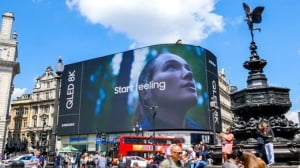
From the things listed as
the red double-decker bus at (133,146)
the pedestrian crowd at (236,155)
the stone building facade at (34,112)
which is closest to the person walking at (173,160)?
the pedestrian crowd at (236,155)

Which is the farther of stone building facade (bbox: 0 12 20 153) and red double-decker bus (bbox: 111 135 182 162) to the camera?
stone building facade (bbox: 0 12 20 153)

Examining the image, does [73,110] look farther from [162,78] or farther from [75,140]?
[162,78]

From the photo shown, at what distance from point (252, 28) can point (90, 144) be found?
1928 inches

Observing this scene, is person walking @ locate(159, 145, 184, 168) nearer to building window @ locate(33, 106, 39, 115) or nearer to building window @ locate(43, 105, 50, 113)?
building window @ locate(43, 105, 50, 113)

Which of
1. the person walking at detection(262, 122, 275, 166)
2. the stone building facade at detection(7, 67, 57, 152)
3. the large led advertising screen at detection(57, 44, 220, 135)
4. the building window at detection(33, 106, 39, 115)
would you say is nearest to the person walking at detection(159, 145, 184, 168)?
the person walking at detection(262, 122, 275, 166)

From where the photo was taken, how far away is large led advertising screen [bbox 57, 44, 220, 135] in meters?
49.6

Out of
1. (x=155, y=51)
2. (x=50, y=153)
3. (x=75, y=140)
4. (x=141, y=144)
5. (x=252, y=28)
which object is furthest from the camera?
(x=75, y=140)

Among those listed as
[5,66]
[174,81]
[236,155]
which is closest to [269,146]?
[236,155]

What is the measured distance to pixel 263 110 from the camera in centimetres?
936

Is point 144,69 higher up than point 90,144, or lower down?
higher up

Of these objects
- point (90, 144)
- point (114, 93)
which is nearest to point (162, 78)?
point (114, 93)

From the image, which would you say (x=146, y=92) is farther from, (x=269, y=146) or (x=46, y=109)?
(x=269, y=146)

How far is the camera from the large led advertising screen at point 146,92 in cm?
4959

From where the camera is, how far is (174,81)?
50.0 metres
